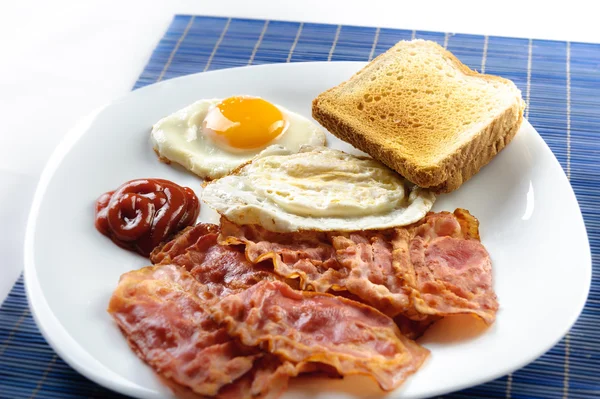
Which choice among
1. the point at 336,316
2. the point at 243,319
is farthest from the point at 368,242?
the point at 243,319

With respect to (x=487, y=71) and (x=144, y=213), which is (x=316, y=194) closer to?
(x=144, y=213)

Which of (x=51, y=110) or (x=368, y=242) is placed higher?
(x=368, y=242)

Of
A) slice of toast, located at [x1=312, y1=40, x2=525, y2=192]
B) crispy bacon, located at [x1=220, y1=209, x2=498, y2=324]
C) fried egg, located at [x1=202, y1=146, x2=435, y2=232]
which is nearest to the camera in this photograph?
crispy bacon, located at [x1=220, y1=209, x2=498, y2=324]

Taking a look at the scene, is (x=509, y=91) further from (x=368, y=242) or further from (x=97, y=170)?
(x=97, y=170)

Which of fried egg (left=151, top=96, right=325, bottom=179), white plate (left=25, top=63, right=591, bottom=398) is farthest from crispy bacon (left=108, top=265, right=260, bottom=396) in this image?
fried egg (left=151, top=96, right=325, bottom=179)

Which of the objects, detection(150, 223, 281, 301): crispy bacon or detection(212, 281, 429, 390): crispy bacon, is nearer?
detection(212, 281, 429, 390): crispy bacon

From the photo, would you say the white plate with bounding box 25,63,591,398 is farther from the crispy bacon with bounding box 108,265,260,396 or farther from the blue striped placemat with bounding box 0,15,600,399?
the blue striped placemat with bounding box 0,15,600,399

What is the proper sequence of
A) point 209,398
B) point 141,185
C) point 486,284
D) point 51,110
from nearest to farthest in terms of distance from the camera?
point 209,398 → point 486,284 → point 141,185 → point 51,110

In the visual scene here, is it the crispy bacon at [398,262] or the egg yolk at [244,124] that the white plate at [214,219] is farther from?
the egg yolk at [244,124]
